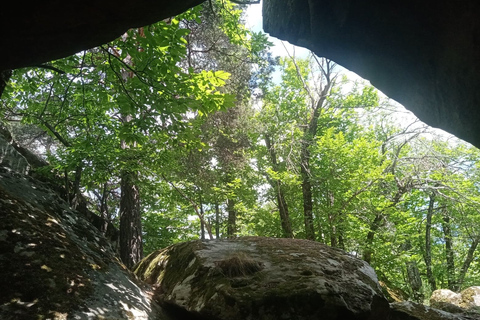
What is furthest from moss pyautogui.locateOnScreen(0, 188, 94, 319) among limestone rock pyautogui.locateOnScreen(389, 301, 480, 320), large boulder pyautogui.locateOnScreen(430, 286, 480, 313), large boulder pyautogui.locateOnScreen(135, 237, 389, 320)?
large boulder pyautogui.locateOnScreen(430, 286, 480, 313)

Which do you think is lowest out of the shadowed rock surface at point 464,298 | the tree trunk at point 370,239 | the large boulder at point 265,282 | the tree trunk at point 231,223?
the shadowed rock surface at point 464,298

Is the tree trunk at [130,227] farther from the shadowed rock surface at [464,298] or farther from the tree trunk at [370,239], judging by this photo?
the shadowed rock surface at [464,298]

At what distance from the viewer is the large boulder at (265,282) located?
13.2ft

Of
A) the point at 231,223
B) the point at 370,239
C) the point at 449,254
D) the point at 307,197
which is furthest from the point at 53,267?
the point at 449,254

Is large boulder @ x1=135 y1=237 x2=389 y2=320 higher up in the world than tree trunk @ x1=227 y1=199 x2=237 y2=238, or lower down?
lower down

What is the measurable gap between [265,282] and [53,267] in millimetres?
2844

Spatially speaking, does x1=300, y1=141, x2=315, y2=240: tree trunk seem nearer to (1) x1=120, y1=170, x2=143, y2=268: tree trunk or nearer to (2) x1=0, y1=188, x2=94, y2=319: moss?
(1) x1=120, y1=170, x2=143, y2=268: tree trunk

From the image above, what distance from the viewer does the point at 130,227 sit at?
8.60m

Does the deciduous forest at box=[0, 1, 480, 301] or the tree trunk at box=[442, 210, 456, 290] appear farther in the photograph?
the tree trunk at box=[442, 210, 456, 290]

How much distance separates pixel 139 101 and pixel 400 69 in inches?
137

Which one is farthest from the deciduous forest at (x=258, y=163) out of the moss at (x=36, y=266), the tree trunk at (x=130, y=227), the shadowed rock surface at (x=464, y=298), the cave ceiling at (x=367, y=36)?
the cave ceiling at (x=367, y=36)

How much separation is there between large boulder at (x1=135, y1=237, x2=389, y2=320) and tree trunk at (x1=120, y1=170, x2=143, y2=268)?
2.70m

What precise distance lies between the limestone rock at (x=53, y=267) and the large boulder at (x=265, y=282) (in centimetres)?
72

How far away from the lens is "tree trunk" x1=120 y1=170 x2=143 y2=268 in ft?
27.7
